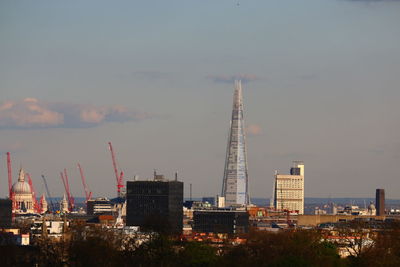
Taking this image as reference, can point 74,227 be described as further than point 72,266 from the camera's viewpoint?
Yes

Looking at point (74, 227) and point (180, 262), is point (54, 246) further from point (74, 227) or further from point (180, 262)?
point (74, 227)

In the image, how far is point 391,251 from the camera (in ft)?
430

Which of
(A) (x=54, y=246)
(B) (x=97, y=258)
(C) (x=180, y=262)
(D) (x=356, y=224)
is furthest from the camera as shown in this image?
(D) (x=356, y=224)

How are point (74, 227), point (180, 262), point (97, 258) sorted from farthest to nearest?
point (74, 227)
point (180, 262)
point (97, 258)

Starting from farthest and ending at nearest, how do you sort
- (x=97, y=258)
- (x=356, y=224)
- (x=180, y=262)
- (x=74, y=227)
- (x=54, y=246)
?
(x=74, y=227) < (x=356, y=224) < (x=54, y=246) < (x=180, y=262) < (x=97, y=258)

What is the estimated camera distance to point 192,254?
134 meters

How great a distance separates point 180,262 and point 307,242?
53.6ft

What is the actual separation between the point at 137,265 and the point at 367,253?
17.3 meters

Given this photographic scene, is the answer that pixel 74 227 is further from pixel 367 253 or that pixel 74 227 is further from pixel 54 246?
pixel 367 253

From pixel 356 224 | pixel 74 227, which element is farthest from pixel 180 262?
pixel 74 227

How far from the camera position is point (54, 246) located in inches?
5458

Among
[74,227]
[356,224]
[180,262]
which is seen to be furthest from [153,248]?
[74,227]

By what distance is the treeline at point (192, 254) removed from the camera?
122000 millimetres

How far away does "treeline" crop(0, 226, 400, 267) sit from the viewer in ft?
400
